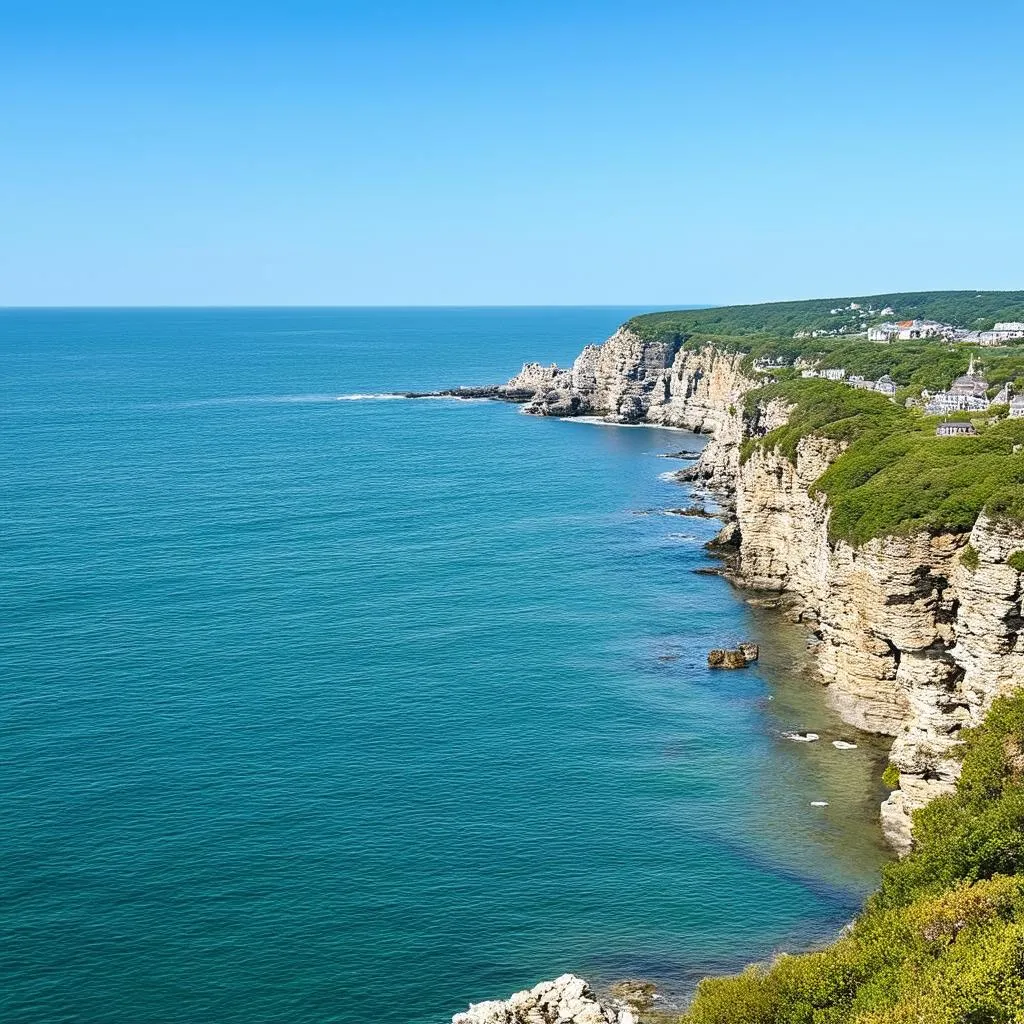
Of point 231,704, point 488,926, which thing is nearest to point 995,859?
point 488,926

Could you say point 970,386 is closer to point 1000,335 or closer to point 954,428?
point 954,428

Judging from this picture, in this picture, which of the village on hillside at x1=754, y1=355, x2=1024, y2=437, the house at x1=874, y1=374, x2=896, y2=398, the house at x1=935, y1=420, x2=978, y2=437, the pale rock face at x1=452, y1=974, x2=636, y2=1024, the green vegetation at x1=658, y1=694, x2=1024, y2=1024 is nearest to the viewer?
the green vegetation at x1=658, y1=694, x2=1024, y2=1024

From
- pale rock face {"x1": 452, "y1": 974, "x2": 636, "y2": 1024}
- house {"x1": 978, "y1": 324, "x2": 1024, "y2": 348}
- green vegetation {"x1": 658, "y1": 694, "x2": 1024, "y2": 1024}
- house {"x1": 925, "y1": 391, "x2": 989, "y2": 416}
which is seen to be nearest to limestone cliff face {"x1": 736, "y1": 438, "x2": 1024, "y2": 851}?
green vegetation {"x1": 658, "y1": 694, "x2": 1024, "y2": 1024}

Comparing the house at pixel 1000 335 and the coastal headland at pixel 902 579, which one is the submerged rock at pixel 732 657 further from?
the house at pixel 1000 335

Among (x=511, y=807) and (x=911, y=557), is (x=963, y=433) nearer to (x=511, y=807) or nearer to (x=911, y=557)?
(x=911, y=557)

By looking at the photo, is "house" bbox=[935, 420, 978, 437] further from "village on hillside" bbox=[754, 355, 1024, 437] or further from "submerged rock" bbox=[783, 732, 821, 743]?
"submerged rock" bbox=[783, 732, 821, 743]

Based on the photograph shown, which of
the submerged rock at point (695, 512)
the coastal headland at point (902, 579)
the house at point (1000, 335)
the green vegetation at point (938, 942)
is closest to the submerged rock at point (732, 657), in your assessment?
the coastal headland at point (902, 579)
